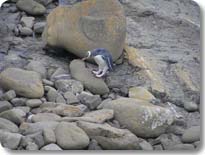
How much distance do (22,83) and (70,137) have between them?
236 mm

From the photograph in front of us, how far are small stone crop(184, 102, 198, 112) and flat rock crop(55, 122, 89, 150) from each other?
337 millimetres

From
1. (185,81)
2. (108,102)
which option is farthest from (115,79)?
(185,81)

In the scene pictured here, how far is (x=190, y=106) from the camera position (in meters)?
2.25

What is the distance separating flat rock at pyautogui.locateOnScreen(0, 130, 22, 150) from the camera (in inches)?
86.2

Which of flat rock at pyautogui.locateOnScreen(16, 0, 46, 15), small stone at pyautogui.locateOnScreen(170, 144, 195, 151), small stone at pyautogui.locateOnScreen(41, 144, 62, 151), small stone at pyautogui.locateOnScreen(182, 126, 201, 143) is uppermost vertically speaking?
flat rock at pyautogui.locateOnScreen(16, 0, 46, 15)

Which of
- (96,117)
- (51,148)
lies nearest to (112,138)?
(96,117)

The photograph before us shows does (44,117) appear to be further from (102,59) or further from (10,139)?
(102,59)

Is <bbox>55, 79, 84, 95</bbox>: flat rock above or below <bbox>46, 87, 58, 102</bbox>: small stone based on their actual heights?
above

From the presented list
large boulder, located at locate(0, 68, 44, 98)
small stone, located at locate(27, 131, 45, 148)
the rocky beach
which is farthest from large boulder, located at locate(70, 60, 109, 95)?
small stone, located at locate(27, 131, 45, 148)

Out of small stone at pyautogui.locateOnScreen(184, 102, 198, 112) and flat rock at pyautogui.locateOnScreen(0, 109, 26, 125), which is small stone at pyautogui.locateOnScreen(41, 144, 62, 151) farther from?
small stone at pyautogui.locateOnScreen(184, 102, 198, 112)

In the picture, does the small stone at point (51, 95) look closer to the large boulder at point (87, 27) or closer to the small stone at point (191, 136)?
the large boulder at point (87, 27)

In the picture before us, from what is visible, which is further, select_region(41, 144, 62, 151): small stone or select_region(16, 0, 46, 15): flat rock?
select_region(16, 0, 46, 15): flat rock

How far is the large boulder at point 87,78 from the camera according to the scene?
227 cm

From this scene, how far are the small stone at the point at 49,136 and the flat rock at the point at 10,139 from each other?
3.1 inches
